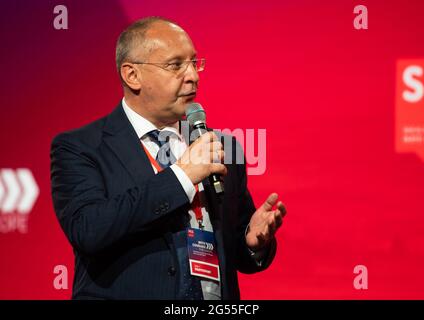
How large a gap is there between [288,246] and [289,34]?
1104 mm

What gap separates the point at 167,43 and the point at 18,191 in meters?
1.62

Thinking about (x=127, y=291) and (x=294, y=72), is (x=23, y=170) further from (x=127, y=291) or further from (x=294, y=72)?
(x=127, y=291)

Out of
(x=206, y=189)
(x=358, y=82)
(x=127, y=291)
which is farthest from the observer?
(x=358, y=82)

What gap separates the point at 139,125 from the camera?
7.11ft

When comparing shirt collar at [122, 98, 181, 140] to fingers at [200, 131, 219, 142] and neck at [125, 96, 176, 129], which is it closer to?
neck at [125, 96, 176, 129]

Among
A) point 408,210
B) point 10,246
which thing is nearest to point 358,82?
point 408,210

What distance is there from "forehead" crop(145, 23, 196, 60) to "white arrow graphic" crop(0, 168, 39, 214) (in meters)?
1.56

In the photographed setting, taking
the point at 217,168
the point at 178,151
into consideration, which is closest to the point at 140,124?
the point at 178,151

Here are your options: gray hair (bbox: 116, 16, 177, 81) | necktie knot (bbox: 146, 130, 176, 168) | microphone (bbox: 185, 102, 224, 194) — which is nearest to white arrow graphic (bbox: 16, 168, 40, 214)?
gray hair (bbox: 116, 16, 177, 81)

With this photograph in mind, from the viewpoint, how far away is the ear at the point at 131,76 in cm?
222

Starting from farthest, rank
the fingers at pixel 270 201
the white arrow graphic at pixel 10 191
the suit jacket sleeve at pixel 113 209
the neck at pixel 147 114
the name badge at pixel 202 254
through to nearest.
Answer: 1. the white arrow graphic at pixel 10 191
2. the neck at pixel 147 114
3. the fingers at pixel 270 201
4. the name badge at pixel 202 254
5. the suit jacket sleeve at pixel 113 209

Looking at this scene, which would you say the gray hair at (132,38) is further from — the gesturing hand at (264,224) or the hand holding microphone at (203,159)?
the gesturing hand at (264,224)

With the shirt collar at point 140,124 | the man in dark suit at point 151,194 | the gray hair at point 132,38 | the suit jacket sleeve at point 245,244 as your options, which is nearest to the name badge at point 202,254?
the man in dark suit at point 151,194

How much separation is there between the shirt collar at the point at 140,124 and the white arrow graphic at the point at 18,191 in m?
1.42
